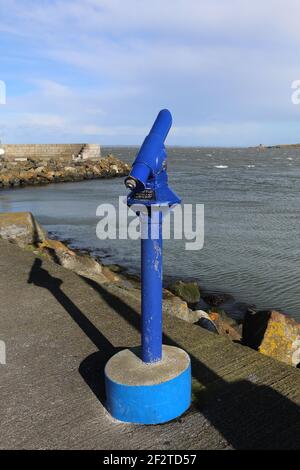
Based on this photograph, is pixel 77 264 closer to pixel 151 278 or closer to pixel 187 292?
pixel 187 292

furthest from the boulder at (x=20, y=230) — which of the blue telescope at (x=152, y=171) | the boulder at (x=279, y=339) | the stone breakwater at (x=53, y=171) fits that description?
the stone breakwater at (x=53, y=171)

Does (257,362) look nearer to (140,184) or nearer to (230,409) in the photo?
(230,409)

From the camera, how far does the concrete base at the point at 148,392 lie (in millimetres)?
2697

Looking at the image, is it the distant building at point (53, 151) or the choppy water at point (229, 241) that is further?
the distant building at point (53, 151)

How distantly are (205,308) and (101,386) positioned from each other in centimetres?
540

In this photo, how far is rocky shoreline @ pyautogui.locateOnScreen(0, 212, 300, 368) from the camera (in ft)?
15.2

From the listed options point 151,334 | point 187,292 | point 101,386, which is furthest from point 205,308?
point 151,334

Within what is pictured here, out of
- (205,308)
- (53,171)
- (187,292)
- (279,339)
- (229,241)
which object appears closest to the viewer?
(279,339)

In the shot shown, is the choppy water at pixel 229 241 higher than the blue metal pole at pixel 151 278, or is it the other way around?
the blue metal pole at pixel 151 278

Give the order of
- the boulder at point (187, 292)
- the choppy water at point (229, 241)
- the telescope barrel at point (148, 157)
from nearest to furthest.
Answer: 1. the telescope barrel at point (148, 157)
2. the boulder at point (187, 292)
3. the choppy water at point (229, 241)

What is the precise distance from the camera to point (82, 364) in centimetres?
354

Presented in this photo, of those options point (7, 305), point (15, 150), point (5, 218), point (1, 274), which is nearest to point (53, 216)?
point (5, 218)

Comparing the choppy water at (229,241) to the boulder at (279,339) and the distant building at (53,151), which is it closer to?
the boulder at (279,339)

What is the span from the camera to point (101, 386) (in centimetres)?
322
